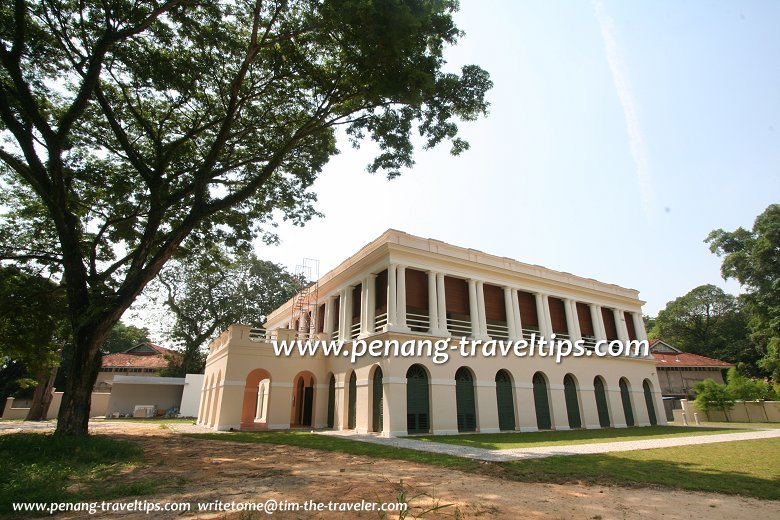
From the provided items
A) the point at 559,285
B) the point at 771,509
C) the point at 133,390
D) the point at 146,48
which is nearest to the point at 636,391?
the point at 559,285

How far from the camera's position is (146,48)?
12164mm

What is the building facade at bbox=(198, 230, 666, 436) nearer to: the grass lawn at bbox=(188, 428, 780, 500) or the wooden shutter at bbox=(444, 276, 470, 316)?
the wooden shutter at bbox=(444, 276, 470, 316)

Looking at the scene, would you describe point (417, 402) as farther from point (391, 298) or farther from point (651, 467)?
point (651, 467)

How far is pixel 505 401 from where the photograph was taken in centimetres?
1873

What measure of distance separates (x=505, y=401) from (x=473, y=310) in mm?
4410

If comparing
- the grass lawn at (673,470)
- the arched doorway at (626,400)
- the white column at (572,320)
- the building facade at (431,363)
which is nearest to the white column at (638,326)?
the building facade at (431,363)

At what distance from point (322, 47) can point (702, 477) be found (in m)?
13.8

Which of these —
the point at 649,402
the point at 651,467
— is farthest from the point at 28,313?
the point at 649,402

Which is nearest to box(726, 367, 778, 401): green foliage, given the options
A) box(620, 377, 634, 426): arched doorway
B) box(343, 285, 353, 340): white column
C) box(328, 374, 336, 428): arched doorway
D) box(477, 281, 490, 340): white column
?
box(620, 377, 634, 426): arched doorway

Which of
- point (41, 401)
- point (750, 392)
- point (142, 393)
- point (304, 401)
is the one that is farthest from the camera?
point (142, 393)

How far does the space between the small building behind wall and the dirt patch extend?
1025 inches

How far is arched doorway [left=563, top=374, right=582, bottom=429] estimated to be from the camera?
20.6m

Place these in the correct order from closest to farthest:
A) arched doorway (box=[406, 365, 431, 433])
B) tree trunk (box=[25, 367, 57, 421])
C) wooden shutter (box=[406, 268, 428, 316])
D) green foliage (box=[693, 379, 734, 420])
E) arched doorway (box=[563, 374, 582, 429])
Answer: arched doorway (box=[406, 365, 431, 433]) → wooden shutter (box=[406, 268, 428, 316]) → arched doorway (box=[563, 374, 582, 429]) → tree trunk (box=[25, 367, 57, 421]) → green foliage (box=[693, 379, 734, 420])

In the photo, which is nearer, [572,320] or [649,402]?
[572,320]
